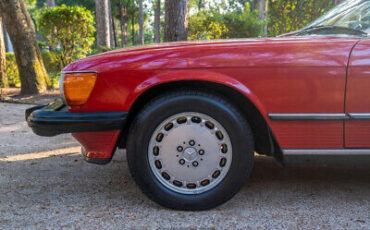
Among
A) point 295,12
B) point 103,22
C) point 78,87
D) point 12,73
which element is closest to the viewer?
point 78,87

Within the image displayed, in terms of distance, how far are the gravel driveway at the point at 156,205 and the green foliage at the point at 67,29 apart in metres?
6.22

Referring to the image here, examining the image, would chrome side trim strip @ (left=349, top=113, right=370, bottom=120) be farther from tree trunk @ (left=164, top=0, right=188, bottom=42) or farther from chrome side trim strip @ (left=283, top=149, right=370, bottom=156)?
tree trunk @ (left=164, top=0, right=188, bottom=42)

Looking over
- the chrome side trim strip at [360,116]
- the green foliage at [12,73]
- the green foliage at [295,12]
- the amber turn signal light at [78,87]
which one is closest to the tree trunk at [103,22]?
the green foliage at [12,73]

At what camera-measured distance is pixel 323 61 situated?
215 cm

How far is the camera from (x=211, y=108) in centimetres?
220

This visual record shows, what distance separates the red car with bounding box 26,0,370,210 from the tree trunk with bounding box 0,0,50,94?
6.39 metres

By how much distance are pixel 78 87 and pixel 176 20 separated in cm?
405

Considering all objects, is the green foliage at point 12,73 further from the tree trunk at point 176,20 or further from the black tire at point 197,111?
the black tire at point 197,111

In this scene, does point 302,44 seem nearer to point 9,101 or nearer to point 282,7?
point 9,101

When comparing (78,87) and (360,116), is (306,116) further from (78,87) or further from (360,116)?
(78,87)

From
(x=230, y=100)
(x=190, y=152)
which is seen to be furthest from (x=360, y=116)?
(x=190, y=152)

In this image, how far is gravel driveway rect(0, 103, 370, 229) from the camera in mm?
2104

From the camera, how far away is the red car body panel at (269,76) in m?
2.15

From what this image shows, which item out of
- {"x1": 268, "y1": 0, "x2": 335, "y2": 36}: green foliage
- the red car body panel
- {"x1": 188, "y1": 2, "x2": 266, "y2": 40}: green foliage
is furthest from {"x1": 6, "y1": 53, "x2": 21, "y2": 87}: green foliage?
the red car body panel
